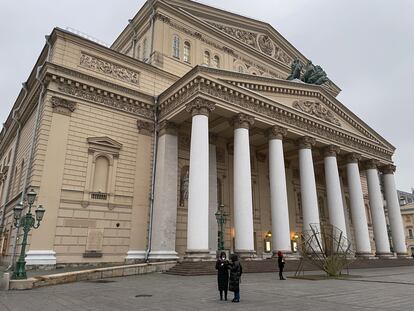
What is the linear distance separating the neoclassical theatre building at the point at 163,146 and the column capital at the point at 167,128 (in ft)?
0.26

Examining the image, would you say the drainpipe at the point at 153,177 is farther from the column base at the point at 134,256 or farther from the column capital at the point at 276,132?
the column capital at the point at 276,132

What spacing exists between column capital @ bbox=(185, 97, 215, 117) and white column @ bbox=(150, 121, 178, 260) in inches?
126

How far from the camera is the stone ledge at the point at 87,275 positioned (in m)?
11.3

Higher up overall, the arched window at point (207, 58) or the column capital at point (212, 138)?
the arched window at point (207, 58)

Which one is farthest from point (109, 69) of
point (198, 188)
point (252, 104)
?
point (198, 188)

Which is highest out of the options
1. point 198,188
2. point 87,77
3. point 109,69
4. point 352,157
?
point 109,69

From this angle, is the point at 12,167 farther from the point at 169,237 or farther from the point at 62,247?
the point at 169,237

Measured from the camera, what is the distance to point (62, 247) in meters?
18.2

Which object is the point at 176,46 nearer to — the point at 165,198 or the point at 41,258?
the point at 165,198

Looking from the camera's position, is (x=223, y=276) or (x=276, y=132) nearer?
(x=223, y=276)

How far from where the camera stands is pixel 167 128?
899 inches

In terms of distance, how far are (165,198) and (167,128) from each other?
4878 mm

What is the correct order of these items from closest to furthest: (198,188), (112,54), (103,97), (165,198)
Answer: (198,188) < (165,198) < (103,97) < (112,54)

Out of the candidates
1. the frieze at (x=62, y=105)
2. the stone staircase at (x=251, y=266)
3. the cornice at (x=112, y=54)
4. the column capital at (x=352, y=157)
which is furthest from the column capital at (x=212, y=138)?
the column capital at (x=352, y=157)
